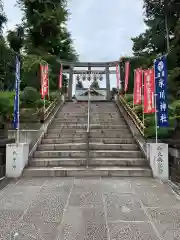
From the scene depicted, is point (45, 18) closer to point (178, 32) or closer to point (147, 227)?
point (178, 32)

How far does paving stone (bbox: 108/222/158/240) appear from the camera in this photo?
3.25m

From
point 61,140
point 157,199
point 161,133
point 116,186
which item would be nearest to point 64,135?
point 61,140

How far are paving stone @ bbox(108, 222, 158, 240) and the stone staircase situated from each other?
3264 millimetres

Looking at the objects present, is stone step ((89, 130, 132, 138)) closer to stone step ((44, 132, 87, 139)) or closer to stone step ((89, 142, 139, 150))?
stone step ((44, 132, 87, 139))

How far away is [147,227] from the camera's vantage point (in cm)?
356

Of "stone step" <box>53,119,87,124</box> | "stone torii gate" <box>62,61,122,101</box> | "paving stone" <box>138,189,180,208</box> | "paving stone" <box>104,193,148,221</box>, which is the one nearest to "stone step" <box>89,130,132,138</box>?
"stone step" <box>53,119,87,124</box>

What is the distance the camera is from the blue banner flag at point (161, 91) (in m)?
6.87

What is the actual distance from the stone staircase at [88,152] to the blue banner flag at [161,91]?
1.47 m

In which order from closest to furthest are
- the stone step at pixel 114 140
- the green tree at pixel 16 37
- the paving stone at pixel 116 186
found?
the paving stone at pixel 116 186
the stone step at pixel 114 140
the green tree at pixel 16 37

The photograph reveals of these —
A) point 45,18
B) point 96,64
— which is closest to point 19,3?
point 45,18

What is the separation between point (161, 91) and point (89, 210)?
4.18 meters

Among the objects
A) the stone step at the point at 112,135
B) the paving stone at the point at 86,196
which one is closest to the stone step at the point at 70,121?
the stone step at the point at 112,135

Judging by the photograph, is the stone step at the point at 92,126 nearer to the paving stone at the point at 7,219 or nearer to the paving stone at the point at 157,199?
the paving stone at the point at 157,199

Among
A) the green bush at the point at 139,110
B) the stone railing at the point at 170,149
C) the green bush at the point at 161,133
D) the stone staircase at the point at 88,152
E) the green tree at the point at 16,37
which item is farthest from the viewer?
the green tree at the point at 16,37
